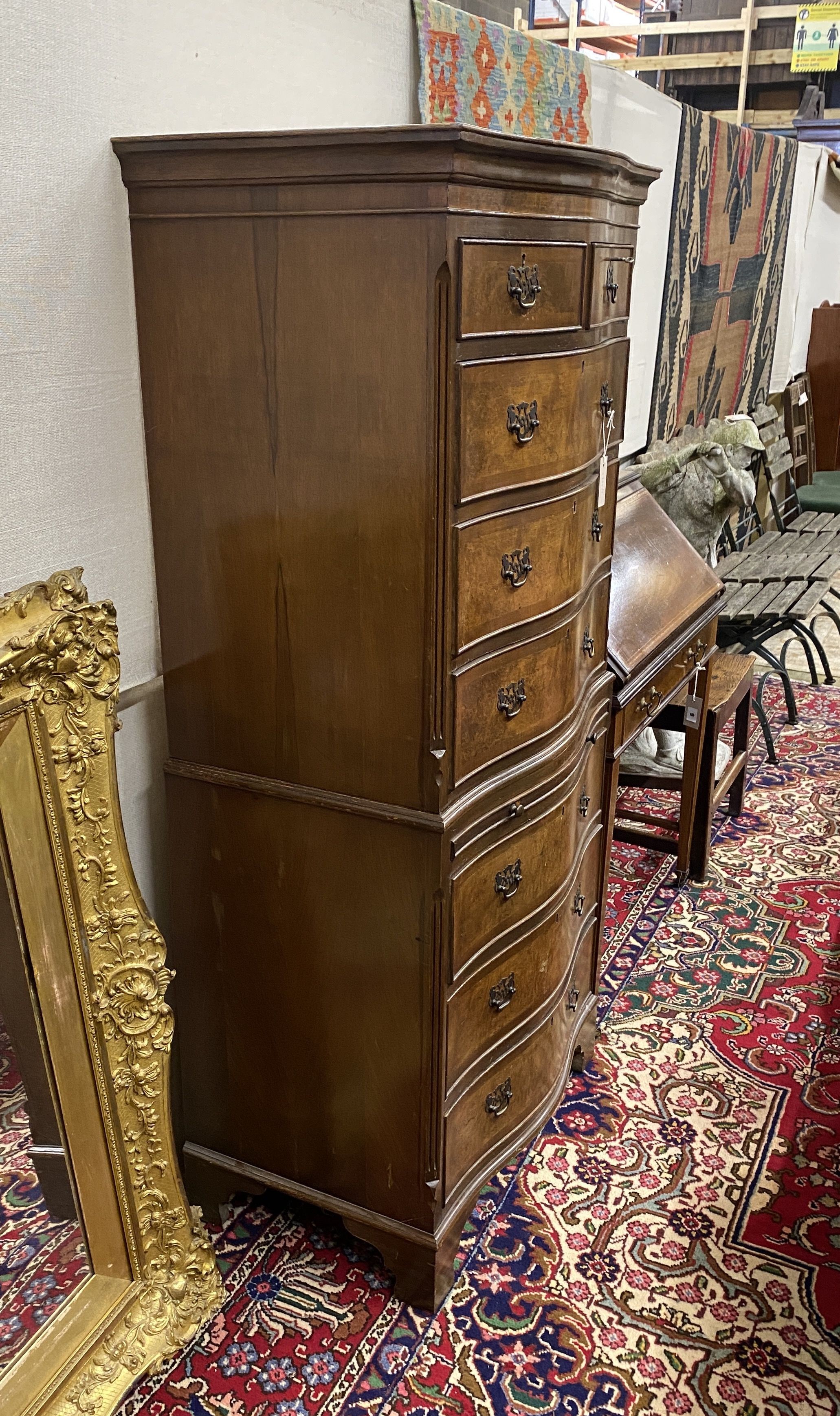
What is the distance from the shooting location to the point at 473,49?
291 centimetres

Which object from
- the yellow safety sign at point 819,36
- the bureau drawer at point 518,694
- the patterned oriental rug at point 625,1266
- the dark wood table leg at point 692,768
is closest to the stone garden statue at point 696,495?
the dark wood table leg at point 692,768

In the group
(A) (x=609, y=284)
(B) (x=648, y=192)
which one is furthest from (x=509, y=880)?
(B) (x=648, y=192)

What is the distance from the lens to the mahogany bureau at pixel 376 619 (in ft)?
5.61

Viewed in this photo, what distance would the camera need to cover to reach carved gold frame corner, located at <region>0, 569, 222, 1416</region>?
5.38 ft

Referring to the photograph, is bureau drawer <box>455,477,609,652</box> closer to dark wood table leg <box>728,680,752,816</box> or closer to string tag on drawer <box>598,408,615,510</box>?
string tag on drawer <box>598,408,615,510</box>

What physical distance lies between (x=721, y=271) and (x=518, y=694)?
14.9 ft

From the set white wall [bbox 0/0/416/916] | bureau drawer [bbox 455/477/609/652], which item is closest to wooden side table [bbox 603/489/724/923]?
bureau drawer [bbox 455/477/609/652]

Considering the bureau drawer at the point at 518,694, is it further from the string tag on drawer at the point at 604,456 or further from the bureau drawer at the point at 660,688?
the bureau drawer at the point at 660,688

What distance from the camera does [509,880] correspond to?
218 cm

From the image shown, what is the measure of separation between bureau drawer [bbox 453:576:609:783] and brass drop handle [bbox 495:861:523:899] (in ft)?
0.79

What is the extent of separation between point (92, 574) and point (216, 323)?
0.48 m

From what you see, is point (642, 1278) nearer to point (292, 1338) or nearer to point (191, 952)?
point (292, 1338)

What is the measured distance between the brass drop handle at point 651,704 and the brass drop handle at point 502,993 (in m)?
0.97

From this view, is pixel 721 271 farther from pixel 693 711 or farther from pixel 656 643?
pixel 656 643
